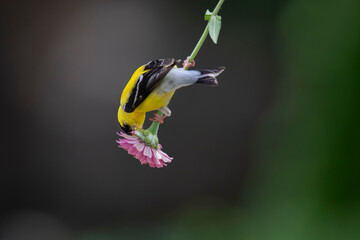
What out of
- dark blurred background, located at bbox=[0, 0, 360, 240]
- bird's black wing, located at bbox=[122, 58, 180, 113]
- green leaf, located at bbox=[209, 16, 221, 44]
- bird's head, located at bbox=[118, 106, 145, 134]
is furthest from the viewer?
dark blurred background, located at bbox=[0, 0, 360, 240]

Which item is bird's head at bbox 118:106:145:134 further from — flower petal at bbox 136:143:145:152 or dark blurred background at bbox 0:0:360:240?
dark blurred background at bbox 0:0:360:240

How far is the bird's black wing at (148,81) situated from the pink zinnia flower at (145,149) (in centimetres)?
7

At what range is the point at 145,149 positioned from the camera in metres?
0.91

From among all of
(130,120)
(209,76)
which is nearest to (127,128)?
(130,120)

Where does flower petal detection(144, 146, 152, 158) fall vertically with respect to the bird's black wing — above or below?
below

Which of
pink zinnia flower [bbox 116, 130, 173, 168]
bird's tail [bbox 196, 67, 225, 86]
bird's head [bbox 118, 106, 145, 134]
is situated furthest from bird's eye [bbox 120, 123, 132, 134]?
bird's tail [bbox 196, 67, 225, 86]

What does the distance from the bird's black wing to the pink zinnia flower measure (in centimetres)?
7

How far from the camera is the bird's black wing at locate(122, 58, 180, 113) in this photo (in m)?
0.85
